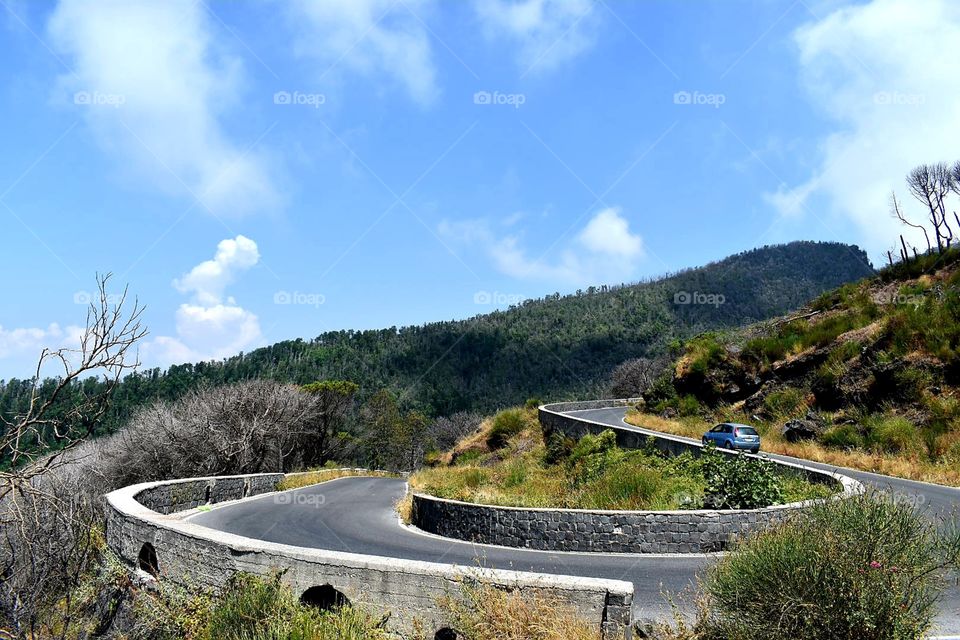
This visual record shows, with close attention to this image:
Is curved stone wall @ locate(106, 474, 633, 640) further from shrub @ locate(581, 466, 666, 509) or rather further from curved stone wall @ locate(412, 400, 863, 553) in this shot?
shrub @ locate(581, 466, 666, 509)

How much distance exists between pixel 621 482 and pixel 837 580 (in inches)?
360

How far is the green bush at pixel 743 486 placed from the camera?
416 inches

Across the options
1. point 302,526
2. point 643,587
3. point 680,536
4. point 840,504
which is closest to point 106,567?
point 302,526

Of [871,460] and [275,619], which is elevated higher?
[275,619]

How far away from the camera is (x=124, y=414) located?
11381 cm

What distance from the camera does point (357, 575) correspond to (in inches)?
252

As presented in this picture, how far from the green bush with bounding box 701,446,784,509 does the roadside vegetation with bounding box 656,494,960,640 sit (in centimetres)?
553

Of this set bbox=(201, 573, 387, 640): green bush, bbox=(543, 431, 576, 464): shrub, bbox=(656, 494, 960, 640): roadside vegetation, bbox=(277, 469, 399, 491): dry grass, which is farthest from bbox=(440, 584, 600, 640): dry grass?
bbox=(277, 469, 399, 491): dry grass

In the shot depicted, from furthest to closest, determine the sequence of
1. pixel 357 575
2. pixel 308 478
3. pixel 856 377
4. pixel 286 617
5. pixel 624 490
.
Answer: pixel 308 478
pixel 856 377
pixel 624 490
pixel 357 575
pixel 286 617

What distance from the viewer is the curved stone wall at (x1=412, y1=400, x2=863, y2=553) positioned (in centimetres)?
970

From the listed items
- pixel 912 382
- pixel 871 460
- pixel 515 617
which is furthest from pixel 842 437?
pixel 515 617

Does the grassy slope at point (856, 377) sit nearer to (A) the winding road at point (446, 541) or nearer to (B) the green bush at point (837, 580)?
(A) the winding road at point (446, 541)

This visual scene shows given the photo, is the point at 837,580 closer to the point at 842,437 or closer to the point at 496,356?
the point at 842,437

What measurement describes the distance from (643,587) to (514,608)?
119 inches
